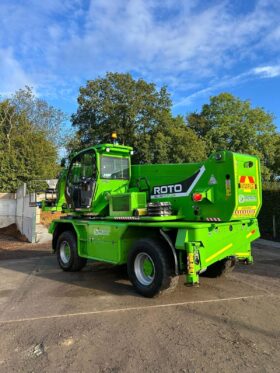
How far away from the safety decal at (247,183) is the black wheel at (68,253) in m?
4.42

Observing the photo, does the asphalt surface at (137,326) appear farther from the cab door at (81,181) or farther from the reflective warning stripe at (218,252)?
the cab door at (81,181)

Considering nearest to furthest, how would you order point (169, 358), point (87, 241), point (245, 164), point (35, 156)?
point (169, 358), point (245, 164), point (87, 241), point (35, 156)

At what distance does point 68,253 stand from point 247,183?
4.94 meters

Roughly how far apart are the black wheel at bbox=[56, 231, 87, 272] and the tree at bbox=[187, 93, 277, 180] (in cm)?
3436

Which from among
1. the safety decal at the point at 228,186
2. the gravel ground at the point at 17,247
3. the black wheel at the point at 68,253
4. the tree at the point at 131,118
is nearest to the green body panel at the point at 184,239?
the black wheel at the point at 68,253

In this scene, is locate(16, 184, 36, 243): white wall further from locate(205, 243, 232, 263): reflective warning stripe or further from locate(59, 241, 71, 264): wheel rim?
locate(205, 243, 232, 263): reflective warning stripe

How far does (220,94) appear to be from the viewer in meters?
45.4

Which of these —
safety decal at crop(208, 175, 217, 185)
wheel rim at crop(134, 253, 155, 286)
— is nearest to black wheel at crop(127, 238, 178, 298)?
wheel rim at crop(134, 253, 155, 286)

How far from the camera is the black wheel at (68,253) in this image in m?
9.07

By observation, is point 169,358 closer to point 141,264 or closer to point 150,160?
point 141,264

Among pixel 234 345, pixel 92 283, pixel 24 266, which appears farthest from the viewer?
pixel 24 266

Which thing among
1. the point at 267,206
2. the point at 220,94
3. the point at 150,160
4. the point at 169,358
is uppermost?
the point at 220,94

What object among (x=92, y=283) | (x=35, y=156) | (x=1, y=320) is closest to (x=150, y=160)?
(x=35, y=156)

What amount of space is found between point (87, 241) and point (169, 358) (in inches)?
185
